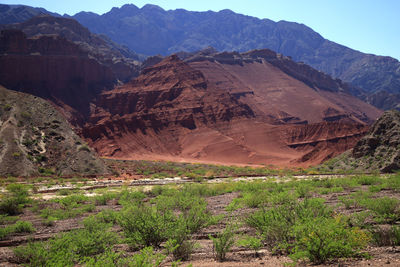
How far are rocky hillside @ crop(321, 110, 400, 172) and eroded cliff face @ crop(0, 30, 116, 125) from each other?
259 ft

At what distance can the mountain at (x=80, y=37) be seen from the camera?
128 metres

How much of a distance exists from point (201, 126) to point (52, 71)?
5574 centimetres

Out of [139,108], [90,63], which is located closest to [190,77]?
[139,108]

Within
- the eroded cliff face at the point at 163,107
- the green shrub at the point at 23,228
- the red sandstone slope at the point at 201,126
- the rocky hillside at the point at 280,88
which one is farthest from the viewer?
the rocky hillside at the point at 280,88

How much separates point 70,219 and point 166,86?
78191 millimetres

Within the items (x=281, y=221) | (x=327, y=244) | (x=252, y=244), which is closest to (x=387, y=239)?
(x=327, y=244)

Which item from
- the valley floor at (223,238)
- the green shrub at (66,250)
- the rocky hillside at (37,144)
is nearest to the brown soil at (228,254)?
the valley floor at (223,238)

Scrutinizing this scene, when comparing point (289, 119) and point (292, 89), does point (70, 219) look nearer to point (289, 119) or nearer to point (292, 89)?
point (289, 119)

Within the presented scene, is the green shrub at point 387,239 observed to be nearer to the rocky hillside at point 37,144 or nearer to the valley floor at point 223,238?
the valley floor at point 223,238

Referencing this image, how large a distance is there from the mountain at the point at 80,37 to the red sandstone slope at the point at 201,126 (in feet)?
99.4

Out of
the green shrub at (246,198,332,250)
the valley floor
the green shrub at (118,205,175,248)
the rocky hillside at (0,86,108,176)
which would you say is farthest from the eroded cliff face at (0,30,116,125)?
the green shrub at (246,198,332,250)

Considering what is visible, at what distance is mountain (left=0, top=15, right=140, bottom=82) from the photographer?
128 meters

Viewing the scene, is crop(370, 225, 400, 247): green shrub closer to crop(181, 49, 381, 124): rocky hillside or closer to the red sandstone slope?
the red sandstone slope

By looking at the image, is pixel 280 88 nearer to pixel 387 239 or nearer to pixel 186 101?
A: pixel 186 101
